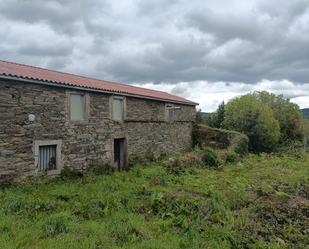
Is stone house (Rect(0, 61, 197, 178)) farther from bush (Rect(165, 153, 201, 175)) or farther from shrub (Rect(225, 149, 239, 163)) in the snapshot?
shrub (Rect(225, 149, 239, 163))

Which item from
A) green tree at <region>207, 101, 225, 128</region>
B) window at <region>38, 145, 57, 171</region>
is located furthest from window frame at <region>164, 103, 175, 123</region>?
green tree at <region>207, 101, 225, 128</region>

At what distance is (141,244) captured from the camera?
5.91 meters

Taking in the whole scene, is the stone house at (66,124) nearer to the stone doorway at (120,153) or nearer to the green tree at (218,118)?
the stone doorway at (120,153)

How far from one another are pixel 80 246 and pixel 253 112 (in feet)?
71.2

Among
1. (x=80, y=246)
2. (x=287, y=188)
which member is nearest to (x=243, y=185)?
(x=287, y=188)

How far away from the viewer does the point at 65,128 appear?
1202 cm

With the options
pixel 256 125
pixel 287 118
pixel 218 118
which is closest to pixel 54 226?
pixel 256 125

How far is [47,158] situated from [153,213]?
524cm

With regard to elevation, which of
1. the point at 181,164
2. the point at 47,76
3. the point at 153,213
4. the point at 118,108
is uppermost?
the point at 47,76

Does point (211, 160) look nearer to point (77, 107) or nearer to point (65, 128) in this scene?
point (77, 107)

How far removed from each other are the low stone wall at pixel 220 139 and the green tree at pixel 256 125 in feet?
10.5

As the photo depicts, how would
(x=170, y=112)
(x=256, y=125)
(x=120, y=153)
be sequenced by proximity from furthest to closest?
(x=256, y=125), (x=170, y=112), (x=120, y=153)

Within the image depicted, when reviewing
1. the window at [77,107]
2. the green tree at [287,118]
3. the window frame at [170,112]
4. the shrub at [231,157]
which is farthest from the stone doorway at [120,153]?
the green tree at [287,118]

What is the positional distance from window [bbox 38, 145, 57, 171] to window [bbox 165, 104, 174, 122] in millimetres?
9164
